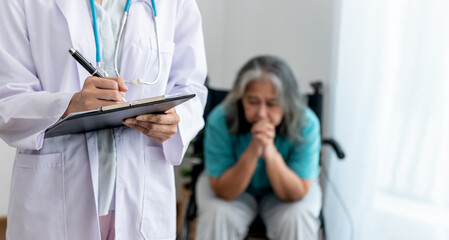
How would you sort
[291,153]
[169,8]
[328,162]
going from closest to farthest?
[169,8] < [291,153] < [328,162]

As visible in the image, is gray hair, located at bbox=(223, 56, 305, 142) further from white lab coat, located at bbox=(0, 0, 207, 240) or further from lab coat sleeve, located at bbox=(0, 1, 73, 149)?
lab coat sleeve, located at bbox=(0, 1, 73, 149)

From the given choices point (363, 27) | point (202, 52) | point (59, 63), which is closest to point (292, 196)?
point (363, 27)

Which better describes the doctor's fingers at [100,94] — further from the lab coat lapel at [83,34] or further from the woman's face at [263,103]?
the woman's face at [263,103]

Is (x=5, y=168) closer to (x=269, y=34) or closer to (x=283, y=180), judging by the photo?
(x=283, y=180)

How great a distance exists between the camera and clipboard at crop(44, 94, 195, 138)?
0.67 metres

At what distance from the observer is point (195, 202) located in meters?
1.71

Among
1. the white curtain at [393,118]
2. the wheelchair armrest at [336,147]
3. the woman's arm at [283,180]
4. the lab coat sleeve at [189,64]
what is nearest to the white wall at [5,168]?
the lab coat sleeve at [189,64]

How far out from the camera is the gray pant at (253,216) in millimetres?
1549

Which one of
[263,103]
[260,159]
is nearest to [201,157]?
[260,159]

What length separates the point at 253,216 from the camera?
5.42 ft

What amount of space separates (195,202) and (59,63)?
101cm

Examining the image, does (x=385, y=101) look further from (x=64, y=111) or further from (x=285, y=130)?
(x=64, y=111)

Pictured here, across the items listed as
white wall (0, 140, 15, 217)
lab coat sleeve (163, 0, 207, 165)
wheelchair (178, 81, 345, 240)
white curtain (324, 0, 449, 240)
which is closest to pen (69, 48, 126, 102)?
lab coat sleeve (163, 0, 207, 165)

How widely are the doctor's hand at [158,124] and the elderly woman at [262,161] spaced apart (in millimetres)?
785
